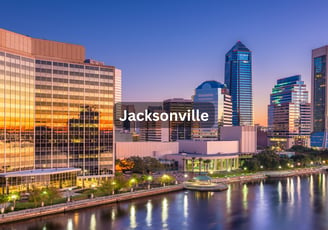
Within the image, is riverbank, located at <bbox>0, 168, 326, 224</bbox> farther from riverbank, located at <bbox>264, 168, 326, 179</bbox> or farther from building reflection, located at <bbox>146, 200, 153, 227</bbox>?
riverbank, located at <bbox>264, 168, 326, 179</bbox>

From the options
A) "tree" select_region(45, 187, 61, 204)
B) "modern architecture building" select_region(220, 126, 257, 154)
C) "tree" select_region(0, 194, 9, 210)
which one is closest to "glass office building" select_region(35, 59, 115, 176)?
"tree" select_region(45, 187, 61, 204)

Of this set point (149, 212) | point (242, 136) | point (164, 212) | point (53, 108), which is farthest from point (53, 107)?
point (242, 136)

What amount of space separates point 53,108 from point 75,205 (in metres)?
24.5

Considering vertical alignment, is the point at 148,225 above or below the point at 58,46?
below

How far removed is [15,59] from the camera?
227 feet

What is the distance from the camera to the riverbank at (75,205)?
2045 inches

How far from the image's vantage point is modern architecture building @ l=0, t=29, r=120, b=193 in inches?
2694

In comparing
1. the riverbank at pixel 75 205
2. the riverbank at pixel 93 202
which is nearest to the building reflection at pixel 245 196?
the riverbank at pixel 93 202

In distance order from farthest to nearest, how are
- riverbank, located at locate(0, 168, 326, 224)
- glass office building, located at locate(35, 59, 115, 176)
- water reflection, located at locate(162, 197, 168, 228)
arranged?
glass office building, located at locate(35, 59, 115, 176)
water reflection, located at locate(162, 197, 168, 228)
riverbank, located at locate(0, 168, 326, 224)

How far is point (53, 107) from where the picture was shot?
76312mm

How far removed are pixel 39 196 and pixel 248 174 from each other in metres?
63.2

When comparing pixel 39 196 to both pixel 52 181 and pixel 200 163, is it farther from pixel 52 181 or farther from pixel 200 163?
pixel 200 163

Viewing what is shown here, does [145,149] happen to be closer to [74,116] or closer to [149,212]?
[74,116]

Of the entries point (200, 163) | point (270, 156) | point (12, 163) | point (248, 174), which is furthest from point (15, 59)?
point (270, 156)
